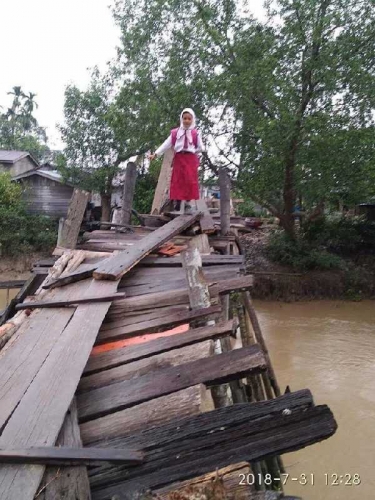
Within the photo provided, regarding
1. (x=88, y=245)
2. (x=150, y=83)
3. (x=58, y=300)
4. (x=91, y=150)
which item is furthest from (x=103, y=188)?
(x=58, y=300)

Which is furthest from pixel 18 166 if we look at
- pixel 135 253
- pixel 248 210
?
pixel 135 253

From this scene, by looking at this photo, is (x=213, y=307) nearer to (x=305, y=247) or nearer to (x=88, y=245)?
(x=88, y=245)

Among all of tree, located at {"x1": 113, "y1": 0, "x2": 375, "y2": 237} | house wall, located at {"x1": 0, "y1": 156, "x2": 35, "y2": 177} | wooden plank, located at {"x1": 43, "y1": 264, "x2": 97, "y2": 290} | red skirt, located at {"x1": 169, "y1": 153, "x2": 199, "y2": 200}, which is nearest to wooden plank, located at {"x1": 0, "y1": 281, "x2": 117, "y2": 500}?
wooden plank, located at {"x1": 43, "y1": 264, "x2": 97, "y2": 290}

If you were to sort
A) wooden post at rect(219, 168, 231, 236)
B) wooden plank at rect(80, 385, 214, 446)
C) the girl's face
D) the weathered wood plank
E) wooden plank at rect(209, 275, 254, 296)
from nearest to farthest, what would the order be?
1. wooden plank at rect(80, 385, 214, 446)
2. wooden plank at rect(209, 275, 254, 296)
3. the weathered wood plank
4. the girl's face
5. wooden post at rect(219, 168, 231, 236)

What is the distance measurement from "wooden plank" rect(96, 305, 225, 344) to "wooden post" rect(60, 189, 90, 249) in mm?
2246

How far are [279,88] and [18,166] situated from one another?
14.9 m

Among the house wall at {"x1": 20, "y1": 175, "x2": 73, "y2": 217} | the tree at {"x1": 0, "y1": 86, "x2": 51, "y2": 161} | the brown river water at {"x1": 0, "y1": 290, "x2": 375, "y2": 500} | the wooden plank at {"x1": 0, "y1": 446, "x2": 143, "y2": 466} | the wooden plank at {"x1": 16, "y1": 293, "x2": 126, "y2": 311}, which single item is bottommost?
the brown river water at {"x1": 0, "y1": 290, "x2": 375, "y2": 500}

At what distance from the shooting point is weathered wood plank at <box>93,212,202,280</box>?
124 inches

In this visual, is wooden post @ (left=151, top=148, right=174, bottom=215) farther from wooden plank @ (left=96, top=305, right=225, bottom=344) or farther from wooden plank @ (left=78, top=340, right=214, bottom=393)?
wooden plank @ (left=78, top=340, right=214, bottom=393)

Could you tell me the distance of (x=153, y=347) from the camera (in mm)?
2211

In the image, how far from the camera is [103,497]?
1420mm

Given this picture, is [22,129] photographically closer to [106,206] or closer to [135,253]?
[106,206]

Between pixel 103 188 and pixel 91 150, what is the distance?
4.92 ft

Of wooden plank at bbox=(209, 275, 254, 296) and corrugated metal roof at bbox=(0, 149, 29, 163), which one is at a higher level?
corrugated metal roof at bbox=(0, 149, 29, 163)
